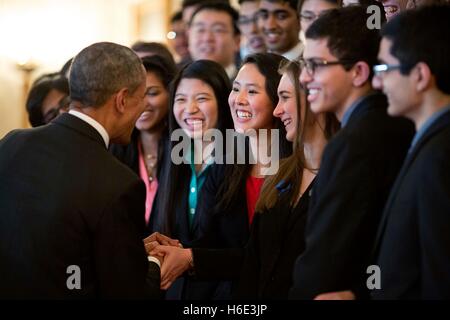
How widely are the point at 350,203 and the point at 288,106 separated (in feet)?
3.09

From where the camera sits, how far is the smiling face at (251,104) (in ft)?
11.7

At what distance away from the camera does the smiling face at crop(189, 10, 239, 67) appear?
5.48m

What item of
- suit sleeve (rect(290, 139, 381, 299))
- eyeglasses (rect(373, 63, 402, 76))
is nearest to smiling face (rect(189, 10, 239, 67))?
eyeglasses (rect(373, 63, 402, 76))

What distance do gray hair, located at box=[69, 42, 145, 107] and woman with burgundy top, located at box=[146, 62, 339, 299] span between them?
2.19 ft

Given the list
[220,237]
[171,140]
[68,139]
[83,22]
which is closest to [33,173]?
[68,139]

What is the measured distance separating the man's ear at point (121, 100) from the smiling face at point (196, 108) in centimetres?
109

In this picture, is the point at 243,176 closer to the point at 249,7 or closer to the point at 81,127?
the point at 81,127

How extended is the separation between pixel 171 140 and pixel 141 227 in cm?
142

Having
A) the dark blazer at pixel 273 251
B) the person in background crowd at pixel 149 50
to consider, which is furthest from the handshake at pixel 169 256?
the person in background crowd at pixel 149 50

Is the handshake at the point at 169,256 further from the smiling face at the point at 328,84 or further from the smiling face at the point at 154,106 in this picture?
the smiling face at the point at 328,84

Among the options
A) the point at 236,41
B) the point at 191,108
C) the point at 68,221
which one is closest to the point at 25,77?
the point at 236,41

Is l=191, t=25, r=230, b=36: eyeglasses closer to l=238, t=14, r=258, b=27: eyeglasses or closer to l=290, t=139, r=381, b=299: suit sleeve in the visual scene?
l=238, t=14, r=258, b=27: eyeglasses

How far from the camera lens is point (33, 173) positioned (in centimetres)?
264
